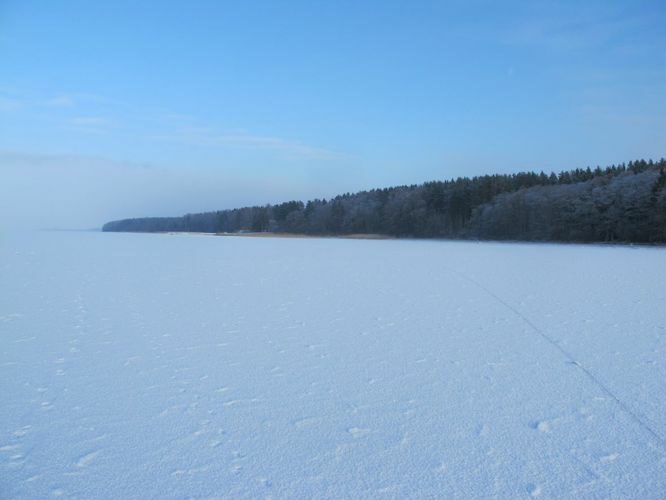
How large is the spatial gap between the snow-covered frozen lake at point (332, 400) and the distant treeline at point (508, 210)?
40.0 metres

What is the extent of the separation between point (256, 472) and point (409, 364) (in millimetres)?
2631

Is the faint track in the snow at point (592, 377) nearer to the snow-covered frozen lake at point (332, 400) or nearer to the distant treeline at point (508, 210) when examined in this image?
the snow-covered frozen lake at point (332, 400)

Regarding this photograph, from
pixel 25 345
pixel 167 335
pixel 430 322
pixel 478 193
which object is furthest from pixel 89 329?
pixel 478 193

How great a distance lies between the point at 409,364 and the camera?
5051 millimetres

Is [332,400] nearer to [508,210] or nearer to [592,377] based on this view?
[592,377]

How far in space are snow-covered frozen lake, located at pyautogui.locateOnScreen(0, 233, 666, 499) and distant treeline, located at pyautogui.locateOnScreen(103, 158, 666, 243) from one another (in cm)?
4003

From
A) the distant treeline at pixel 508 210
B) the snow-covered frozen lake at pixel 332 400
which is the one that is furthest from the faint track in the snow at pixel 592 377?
the distant treeline at pixel 508 210

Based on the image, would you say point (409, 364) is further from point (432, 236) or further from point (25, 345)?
point (432, 236)

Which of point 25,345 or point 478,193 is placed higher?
point 478,193

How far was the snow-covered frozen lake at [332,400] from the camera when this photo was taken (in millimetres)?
2797

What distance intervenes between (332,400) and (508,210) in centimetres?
5581

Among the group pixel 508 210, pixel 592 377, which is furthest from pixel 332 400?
pixel 508 210

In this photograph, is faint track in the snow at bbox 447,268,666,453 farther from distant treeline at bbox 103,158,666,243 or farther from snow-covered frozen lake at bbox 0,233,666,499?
distant treeline at bbox 103,158,666,243

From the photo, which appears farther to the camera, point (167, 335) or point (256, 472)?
point (167, 335)
